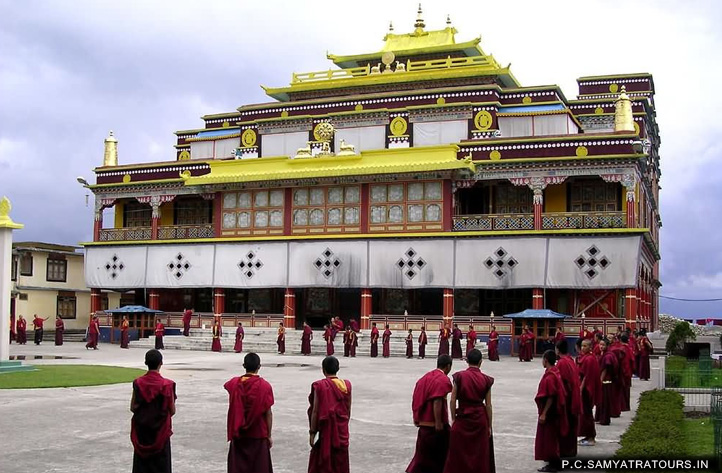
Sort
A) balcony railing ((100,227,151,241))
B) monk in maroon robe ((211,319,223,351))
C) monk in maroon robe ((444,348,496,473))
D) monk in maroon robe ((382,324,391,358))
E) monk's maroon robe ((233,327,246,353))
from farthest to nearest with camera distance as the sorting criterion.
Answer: balcony railing ((100,227,151,241))
monk in maroon robe ((211,319,223,351))
monk's maroon robe ((233,327,246,353))
monk in maroon robe ((382,324,391,358))
monk in maroon robe ((444,348,496,473))

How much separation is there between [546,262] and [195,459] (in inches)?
932

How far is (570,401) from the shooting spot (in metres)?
10.5

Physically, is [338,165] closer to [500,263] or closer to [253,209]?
[253,209]

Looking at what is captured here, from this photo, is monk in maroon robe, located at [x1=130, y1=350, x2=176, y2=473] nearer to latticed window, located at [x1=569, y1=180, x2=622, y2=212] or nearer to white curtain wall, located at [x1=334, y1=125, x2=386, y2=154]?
latticed window, located at [x1=569, y1=180, x2=622, y2=212]

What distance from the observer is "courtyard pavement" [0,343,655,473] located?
403 inches

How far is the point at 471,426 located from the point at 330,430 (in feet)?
4.91

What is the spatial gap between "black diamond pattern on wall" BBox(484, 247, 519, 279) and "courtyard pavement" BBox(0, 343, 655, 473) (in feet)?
35.9

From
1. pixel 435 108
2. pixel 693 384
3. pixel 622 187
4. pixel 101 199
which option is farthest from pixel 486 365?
pixel 101 199

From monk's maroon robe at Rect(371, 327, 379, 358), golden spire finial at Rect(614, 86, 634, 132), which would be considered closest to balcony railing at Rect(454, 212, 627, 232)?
golden spire finial at Rect(614, 86, 634, 132)

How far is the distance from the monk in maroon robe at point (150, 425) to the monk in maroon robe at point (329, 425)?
1.40 metres

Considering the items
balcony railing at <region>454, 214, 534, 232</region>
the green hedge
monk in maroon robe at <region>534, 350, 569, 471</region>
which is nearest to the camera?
the green hedge

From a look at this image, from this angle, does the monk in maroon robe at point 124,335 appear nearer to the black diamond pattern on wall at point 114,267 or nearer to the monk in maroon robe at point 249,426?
the black diamond pattern on wall at point 114,267

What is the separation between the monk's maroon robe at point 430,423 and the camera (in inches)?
347

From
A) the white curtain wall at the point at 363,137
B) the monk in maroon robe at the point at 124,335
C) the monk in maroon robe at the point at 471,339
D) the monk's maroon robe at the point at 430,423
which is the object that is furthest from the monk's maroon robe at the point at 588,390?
the white curtain wall at the point at 363,137
